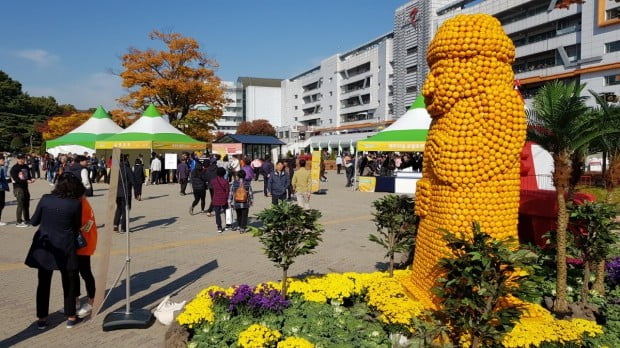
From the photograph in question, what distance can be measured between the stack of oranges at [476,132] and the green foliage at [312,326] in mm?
694

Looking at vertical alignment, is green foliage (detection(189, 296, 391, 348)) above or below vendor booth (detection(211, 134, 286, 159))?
below

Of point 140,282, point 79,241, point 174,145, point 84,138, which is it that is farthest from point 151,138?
point 79,241

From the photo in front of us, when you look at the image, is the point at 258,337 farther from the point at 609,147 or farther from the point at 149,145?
the point at 149,145

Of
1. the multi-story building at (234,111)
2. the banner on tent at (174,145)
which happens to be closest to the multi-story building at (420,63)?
the multi-story building at (234,111)

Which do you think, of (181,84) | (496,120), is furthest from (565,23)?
(496,120)

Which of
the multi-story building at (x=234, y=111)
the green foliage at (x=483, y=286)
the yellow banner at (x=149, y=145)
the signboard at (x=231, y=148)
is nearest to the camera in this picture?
the green foliage at (x=483, y=286)

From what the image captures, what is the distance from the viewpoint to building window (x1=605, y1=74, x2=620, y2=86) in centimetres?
2943

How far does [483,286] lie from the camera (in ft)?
9.86

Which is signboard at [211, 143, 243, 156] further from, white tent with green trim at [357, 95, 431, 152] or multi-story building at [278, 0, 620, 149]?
multi-story building at [278, 0, 620, 149]

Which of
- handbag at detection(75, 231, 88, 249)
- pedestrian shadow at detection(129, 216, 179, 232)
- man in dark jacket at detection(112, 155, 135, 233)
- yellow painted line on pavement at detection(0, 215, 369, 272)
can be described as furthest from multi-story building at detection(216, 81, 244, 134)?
handbag at detection(75, 231, 88, 249)

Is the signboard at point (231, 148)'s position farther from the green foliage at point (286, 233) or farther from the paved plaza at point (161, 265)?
the green foliage at point (286, 233)

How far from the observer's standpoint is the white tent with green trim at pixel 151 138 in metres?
21.7

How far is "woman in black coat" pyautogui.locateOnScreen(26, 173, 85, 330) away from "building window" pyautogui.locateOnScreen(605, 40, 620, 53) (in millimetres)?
36851

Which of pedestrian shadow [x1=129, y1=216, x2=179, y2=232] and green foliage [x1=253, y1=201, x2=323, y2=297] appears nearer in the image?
green foliage [x1=253, y1=201, x2=323, y2=297]
